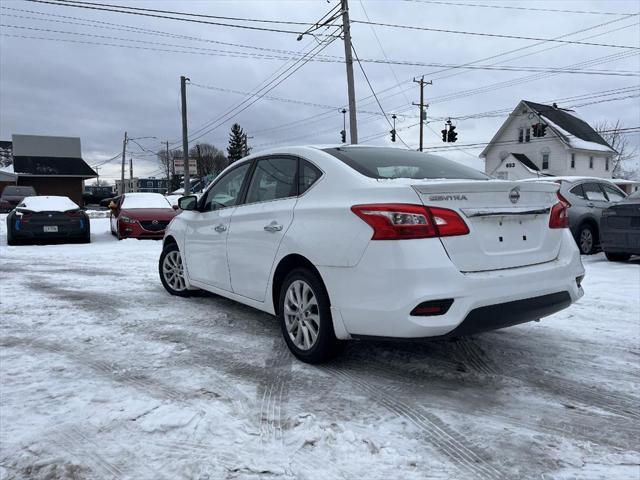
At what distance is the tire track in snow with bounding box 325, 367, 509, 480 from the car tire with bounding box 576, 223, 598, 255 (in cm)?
817

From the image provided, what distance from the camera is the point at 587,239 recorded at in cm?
991

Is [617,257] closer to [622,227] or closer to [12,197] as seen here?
[622,227]

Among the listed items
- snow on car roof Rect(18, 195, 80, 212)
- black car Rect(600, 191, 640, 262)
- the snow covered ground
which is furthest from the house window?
the snow covered ground

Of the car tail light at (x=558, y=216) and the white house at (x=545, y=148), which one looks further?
the white house at (x=545, y=148)

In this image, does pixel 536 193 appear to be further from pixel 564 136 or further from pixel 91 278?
pixel 564 136

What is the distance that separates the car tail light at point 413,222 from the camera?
297 centimetres

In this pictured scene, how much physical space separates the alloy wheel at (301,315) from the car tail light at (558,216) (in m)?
1.78

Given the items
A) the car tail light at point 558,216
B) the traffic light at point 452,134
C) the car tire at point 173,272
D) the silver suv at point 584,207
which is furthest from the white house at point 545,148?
the car tail light at point 558,216

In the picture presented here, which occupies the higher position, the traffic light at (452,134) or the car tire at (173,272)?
the traffic light at (452,134)

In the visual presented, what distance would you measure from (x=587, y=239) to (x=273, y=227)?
825cm

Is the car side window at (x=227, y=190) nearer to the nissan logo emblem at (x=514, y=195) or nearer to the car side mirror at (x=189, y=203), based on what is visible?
the car side mirror at (x=189, y=203)

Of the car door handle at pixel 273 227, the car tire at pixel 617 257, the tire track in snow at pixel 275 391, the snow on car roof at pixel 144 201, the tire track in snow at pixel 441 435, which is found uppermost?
the snow on car roof at pixel 144 201

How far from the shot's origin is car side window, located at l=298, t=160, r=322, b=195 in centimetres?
374

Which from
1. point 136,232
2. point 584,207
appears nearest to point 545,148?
point 584,207
